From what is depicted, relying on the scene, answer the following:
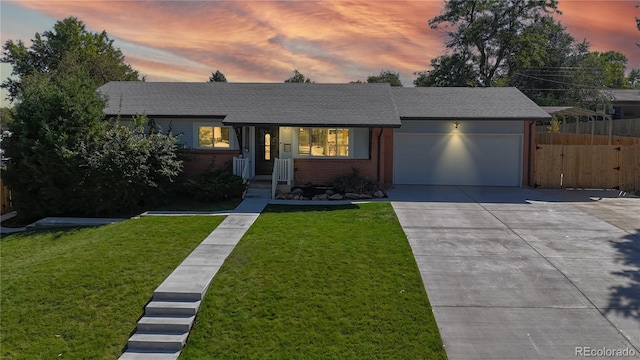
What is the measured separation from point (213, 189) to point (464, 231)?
7.78 metres

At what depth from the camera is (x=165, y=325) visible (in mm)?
6250

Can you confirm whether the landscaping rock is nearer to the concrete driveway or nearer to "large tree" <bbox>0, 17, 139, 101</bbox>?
the concrete driveway

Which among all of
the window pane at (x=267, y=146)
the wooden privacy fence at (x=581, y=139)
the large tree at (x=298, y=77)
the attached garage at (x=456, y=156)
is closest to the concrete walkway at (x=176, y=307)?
the window pane at (x=267, y=146)

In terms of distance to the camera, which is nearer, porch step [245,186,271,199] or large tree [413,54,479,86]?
porch step [245,186,271,199]

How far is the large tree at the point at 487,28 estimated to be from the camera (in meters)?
35.2

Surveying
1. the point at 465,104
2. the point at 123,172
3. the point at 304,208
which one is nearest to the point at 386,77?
the point at 465,104

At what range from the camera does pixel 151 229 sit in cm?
1051

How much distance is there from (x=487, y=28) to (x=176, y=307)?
36386 mm

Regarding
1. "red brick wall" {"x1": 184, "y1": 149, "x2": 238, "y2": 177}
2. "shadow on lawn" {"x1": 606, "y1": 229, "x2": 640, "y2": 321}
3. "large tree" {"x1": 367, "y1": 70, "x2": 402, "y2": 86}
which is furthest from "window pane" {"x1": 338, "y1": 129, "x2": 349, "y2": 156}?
"large tree" {"x1": 367, "y1": 70, "x2": 402, "y2": 86}

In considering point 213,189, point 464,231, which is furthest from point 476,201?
point 213,189

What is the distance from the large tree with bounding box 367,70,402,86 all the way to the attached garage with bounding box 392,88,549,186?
46479 millimetres

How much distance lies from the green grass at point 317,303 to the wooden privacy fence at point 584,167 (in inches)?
398

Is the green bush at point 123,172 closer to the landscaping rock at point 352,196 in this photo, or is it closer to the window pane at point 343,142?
the landscaping rock at point 352,196

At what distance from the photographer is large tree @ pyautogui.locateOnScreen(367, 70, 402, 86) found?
205 ft
